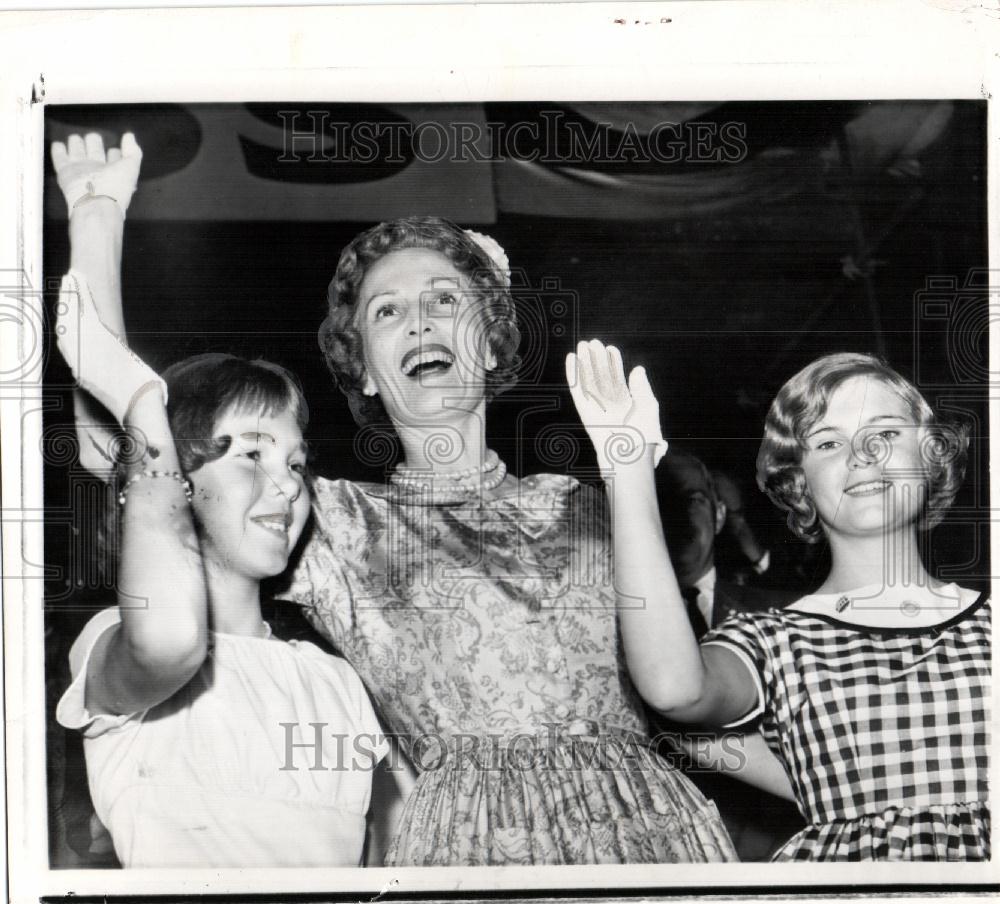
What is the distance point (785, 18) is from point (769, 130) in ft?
0.75

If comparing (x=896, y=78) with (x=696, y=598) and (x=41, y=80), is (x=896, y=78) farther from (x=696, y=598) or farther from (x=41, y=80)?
(x=41, y=80)

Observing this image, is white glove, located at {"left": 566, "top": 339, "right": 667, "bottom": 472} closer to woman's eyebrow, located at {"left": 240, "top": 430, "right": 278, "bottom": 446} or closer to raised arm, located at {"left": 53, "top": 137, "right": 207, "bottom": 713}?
woman's eyebrow, located at {"left": 240, "top": 430, "right": 278, "bottom": 446}

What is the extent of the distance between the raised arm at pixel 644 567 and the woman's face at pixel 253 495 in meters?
0.61

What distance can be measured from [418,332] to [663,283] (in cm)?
52

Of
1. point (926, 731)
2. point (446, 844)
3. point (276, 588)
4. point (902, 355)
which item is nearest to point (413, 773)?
point (446, 844)

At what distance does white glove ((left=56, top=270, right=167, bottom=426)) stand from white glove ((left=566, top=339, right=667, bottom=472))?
2.83ft

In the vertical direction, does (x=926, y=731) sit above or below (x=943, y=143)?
below

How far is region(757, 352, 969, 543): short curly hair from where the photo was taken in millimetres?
1983

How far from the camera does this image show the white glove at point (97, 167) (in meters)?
1.99

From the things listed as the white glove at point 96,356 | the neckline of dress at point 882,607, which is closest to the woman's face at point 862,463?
the neckline of dress at point 882,607

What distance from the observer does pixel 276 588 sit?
1.96 metres

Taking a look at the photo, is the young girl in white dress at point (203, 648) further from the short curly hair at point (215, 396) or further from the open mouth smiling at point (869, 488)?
the open mouth smiling at point (869, 488)

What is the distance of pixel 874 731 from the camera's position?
6.46 feet

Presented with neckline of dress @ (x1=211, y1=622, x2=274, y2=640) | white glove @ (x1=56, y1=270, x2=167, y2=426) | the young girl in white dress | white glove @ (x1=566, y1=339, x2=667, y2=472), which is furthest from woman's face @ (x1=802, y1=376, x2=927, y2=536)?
white glove @ (x1=56, y1=270, x2=167, y2=426)
